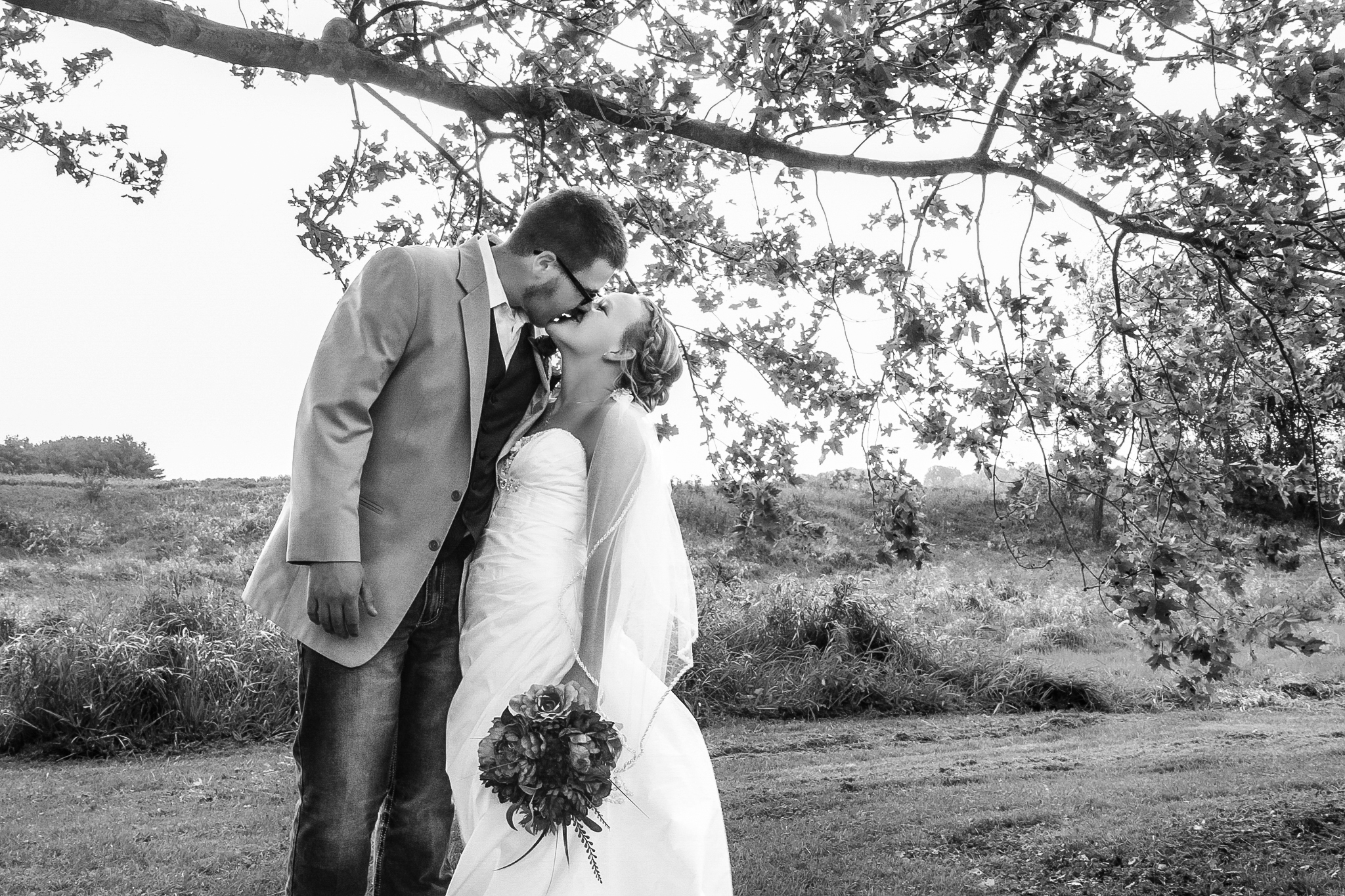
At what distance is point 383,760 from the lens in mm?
2949

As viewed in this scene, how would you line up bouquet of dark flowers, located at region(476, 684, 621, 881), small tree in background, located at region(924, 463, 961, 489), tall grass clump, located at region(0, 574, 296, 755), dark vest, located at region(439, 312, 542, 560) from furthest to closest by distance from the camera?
small tree in background, located at region(924, 463, 961, 489) → tall grass clump, located at region(0, 574, 296, 755) → dark vest, located at region(439, 312, 542, 560) → bouquet of dark flowers, located at region(476, 684, 621, 881)

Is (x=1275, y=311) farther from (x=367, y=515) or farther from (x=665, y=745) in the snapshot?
(x=367, y=515)

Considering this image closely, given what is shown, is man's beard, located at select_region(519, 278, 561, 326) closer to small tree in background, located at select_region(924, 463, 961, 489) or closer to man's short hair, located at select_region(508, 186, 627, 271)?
Result: man's short hair, located at select_region(508, 186, 627, 271)

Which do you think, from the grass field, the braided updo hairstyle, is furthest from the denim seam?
the grass field

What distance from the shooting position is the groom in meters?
2.76

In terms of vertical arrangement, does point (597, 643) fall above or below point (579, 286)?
below

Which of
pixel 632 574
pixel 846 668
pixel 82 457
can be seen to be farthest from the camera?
pixel 82 457

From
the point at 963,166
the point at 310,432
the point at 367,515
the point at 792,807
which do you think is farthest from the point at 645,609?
the point at 792,807

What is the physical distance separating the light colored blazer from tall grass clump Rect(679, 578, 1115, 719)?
22.8 feet

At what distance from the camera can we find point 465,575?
328 centimetres

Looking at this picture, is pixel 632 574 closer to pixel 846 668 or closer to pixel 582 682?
pixel 582 682

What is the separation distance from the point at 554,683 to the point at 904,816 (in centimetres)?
404

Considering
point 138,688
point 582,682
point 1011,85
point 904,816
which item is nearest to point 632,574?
point 582,682

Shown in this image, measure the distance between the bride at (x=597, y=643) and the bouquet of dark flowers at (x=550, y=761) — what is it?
253 mm
